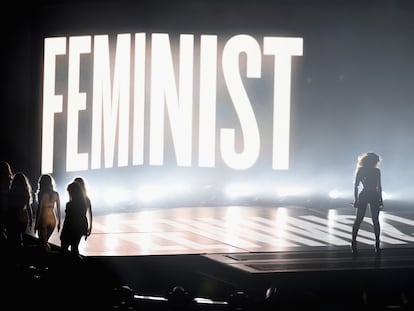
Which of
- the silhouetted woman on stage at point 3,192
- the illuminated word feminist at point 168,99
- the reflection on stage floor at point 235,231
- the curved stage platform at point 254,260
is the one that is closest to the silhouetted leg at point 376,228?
the curved stage platform at point 254,260

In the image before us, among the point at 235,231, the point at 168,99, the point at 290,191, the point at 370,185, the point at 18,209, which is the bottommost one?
the point at 235,231

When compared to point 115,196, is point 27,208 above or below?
below

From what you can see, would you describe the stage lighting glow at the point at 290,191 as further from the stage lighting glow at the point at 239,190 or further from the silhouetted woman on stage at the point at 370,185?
the silhouetted woman on stage at the point at 370,185

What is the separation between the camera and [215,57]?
19797 mm

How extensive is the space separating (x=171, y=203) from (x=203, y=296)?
698cm

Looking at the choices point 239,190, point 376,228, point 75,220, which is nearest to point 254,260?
point 376,228

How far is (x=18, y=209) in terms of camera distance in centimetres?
1398

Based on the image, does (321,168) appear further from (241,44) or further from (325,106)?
(241,44)

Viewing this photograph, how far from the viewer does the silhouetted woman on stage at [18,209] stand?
45.6 ft

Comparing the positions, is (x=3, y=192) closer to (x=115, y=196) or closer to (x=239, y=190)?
(x=115, y=196)

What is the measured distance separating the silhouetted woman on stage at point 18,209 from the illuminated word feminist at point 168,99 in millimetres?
4085

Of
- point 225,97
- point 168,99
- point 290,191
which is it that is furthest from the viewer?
point 290,191

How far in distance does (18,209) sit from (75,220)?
113 cm

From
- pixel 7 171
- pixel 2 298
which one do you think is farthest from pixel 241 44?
pixel 2 298
